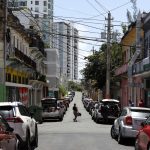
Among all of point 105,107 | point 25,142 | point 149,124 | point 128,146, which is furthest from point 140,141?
point 105,107

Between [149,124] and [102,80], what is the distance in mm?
59630

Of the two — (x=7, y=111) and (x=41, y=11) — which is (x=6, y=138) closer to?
(x=7, y=111)

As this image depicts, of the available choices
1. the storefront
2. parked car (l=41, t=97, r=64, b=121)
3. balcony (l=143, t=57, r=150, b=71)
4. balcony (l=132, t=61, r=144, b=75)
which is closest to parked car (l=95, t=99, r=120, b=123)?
balcony (l=132, t=61, r=144, b=75)

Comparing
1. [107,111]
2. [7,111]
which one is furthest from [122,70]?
[7,111]

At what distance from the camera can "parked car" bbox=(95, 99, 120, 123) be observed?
38.0 metres

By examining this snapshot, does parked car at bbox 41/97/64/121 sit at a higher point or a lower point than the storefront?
lower

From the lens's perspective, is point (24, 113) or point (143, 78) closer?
point (24, 113)

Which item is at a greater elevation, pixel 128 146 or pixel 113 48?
pixel 113 48

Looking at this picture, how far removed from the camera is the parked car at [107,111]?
37969mm

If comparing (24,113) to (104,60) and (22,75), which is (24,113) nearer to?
(22,75)

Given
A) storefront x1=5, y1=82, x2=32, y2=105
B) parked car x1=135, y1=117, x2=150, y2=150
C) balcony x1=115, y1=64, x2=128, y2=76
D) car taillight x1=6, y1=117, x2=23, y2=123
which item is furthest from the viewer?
balcony x1=115, y1=64, x2=128, y2=76

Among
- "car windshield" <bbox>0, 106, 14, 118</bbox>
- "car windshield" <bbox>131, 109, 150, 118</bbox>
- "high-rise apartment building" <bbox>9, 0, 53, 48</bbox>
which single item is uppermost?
"high-rise apartment building" <bbox>9, 0, 53, 48</bbox>

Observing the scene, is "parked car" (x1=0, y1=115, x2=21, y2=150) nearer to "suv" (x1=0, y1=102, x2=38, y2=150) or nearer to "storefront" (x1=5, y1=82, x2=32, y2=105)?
"suv" (x1=0, y1=102, x2=38, y2=150)

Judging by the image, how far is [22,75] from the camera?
5866cm
